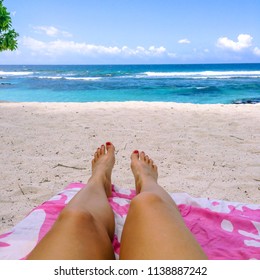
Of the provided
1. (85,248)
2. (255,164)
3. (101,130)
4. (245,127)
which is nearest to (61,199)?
(85,248)

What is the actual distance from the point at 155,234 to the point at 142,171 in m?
1.06

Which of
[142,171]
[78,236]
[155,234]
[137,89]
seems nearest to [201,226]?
[142,171]

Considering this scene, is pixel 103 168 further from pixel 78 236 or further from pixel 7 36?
pixel 7 36

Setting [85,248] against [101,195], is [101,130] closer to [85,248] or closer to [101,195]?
[101,195]

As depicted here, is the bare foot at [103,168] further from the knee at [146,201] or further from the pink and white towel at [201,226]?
the knee at [146,201]

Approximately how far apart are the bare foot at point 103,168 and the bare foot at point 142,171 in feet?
0.56

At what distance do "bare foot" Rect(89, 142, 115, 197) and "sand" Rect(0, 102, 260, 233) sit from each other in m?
0.21

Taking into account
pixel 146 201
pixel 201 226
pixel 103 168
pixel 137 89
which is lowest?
pixel 201 226

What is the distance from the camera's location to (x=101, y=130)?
4094 millimetres

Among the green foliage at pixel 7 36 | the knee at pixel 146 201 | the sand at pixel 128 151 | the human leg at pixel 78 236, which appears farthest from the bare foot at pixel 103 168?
the green foliage at pixel 7 36

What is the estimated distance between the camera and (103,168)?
217 centimetres
